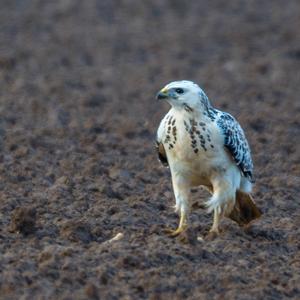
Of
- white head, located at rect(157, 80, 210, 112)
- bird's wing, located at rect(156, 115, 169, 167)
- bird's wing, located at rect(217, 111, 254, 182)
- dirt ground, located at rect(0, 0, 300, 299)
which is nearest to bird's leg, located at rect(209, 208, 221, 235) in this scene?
dirt ground, located at rect(0, 0, 300, 299)

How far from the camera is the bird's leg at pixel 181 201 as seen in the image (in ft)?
33.5

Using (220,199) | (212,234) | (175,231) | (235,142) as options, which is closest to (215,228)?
(212,234)

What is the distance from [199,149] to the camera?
9.89 meters

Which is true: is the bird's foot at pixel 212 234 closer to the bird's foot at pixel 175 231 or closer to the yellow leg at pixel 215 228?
the yellow leg at pixel 215 228

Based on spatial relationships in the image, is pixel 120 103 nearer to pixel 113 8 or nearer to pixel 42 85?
pixel 42 85

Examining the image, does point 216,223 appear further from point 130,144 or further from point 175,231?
point 130,144

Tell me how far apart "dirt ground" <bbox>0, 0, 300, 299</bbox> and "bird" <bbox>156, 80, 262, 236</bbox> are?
32 centimetres

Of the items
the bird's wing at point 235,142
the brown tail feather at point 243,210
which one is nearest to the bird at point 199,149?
the bird's wing at point 235,142

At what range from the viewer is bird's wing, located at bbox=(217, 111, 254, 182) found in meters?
10.0

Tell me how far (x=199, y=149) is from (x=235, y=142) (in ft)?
1.43

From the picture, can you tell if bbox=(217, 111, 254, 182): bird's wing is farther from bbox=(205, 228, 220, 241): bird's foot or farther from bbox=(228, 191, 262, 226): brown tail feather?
bbox=(205, 228, 220, 241): bird's foot

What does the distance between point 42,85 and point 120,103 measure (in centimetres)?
131

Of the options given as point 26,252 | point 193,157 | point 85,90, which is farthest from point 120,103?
point 26,252

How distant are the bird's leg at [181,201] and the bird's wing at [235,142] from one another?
525 millimetres
